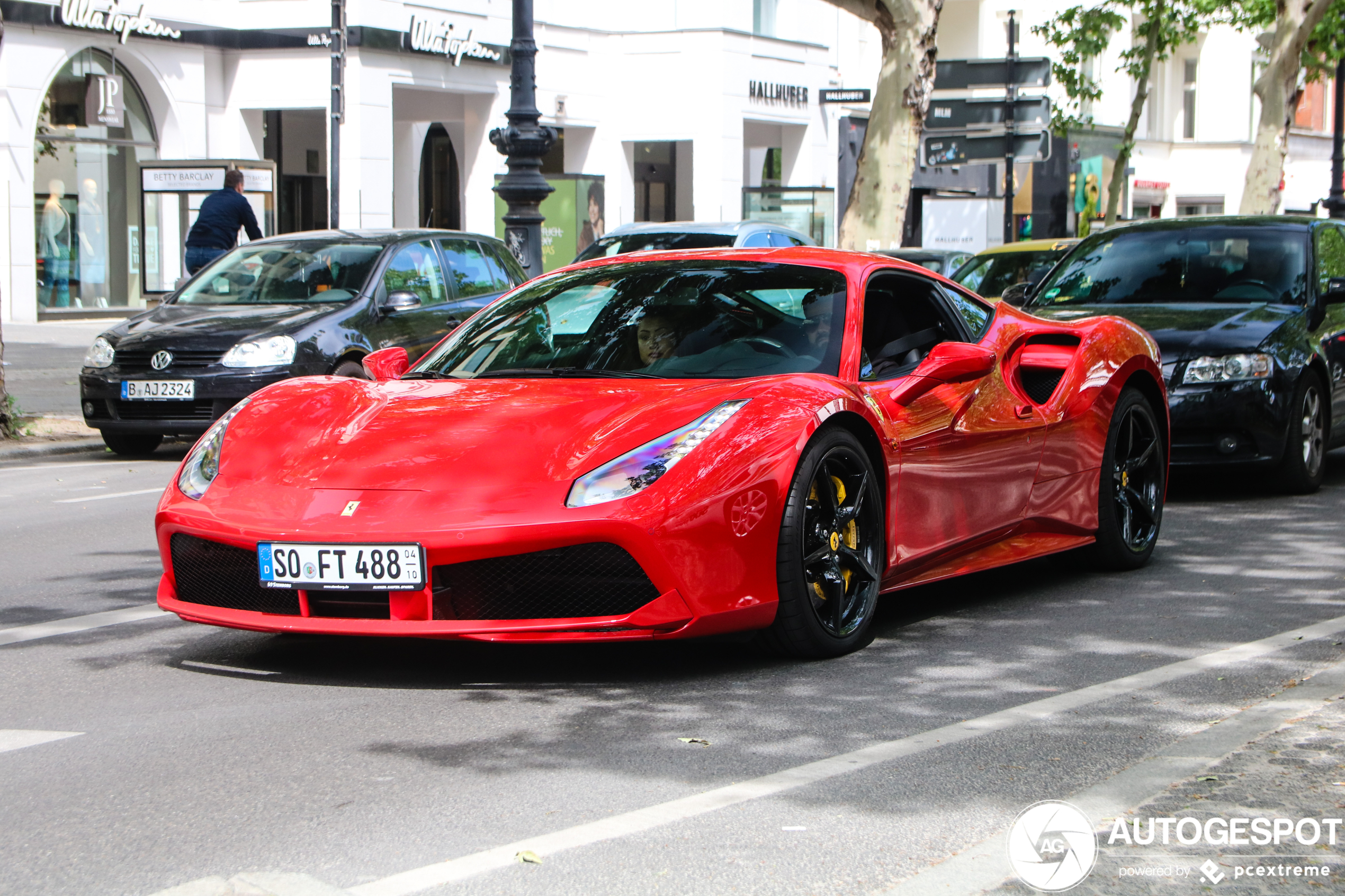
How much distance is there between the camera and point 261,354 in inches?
452

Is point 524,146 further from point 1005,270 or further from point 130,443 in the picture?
point 130,443

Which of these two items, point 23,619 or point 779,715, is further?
point 23,619

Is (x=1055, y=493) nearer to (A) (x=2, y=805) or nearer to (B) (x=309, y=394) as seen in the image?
(B) (x=309, y=394)

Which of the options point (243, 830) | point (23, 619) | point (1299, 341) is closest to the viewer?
point (243, 830)

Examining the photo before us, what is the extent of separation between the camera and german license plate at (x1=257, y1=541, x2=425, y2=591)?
187 inches

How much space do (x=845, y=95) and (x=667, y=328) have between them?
109 feet

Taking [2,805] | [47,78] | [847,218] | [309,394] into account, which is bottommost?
[2,805]

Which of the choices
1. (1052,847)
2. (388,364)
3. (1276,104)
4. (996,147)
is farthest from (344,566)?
(1276,104)

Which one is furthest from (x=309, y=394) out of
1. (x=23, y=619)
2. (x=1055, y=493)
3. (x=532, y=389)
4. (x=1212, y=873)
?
(x=1212, y=873)

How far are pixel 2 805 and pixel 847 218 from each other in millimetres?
14500

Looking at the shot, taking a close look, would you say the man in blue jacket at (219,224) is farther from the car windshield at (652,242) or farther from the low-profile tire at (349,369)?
the low-profile tire at (349,369)

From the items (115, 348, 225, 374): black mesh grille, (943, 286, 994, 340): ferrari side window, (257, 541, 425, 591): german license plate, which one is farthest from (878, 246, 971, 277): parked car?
(257, 541, 425, 591): german license plate

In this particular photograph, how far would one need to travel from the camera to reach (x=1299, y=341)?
9.60 m

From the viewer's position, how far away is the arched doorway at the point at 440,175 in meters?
36.8
